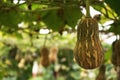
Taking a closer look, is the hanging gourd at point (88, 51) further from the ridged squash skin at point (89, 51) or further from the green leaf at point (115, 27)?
the green leaf at point (115, 27)

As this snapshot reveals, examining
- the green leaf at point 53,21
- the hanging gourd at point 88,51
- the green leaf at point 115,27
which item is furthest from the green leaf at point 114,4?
the green leaf at point 53,21

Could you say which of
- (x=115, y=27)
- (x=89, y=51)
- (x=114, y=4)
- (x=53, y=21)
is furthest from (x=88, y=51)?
(x=53, y=21)

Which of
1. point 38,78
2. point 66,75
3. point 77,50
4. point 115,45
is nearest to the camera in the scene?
point 77,50

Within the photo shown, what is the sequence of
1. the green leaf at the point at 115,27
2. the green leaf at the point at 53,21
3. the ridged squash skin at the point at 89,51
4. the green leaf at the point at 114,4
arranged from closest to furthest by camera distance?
the ridged squash skin at the point at 89,51, the green leaf at the point at 114,4, the green leaf at the point at 115,27, the green leaf at the point at 53,21

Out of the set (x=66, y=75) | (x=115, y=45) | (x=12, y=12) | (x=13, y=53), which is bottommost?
(x=66, y=75)

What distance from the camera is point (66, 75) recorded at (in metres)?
5.13

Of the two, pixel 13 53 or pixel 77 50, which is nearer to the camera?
pixel 77 50

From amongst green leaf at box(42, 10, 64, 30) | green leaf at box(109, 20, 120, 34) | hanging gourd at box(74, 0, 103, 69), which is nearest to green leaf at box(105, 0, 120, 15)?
hanging gourd at box(74, 0, 103, 69)

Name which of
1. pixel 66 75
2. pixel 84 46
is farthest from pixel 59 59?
pixel 84 46

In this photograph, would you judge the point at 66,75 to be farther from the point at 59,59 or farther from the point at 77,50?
the point at 77,50

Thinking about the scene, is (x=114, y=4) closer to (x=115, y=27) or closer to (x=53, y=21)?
(x=115, y=27)

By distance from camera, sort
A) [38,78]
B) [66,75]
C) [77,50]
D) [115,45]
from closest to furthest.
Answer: [77,50] < [115,45] < [38,78] < [66,75]

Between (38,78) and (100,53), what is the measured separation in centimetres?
369

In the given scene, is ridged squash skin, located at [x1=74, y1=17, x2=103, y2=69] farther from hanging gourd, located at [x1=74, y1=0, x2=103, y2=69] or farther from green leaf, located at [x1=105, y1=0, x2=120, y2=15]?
green leaf, located at [x1=105, y1=0, x2=120, y2=15]
